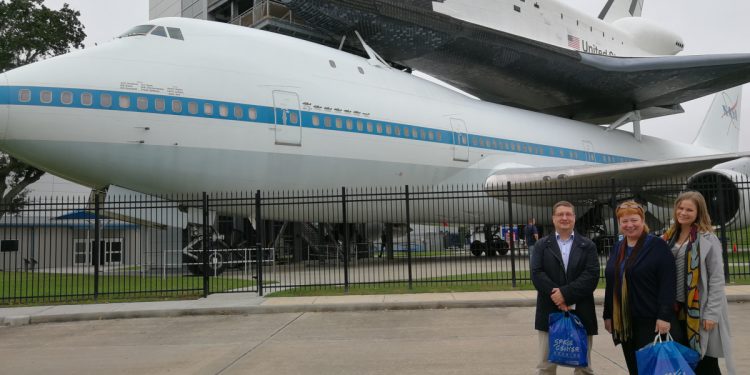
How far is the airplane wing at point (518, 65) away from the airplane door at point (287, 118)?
7570 millimetres

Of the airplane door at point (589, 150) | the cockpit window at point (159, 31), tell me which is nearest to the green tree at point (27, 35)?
the cockpit window at point (159, 31)

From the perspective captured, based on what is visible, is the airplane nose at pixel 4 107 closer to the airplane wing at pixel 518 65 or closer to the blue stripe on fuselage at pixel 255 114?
the blue stripe on fuselage at pixel 255 114

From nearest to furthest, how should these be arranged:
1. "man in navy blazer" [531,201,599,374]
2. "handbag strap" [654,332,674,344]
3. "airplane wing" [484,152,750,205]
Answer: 1. "handbag strap" [654,332,674,344]
2. "man in navy blazer" [531,201,599,374]
3. "airplane wing" [484,152,750,205]

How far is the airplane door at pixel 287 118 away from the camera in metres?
13.2

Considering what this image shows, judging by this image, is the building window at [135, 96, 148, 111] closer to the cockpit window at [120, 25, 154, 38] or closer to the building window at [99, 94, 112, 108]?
the building window at [99, 94, 112, 108]

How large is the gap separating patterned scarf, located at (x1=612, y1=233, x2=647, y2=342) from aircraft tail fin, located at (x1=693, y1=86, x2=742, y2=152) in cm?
3168

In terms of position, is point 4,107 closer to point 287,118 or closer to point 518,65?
point 287,118

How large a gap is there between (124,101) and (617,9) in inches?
1279

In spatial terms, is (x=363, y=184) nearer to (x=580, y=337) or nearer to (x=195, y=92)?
(x=195, y=92)

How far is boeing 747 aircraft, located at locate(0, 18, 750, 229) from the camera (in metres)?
11.1

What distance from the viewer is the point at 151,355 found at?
6.09m

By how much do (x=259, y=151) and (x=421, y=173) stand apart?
5.15m

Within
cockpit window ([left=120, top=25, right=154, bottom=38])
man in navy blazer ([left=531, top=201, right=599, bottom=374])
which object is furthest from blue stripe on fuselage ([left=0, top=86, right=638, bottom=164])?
man in navy blazer ([left=531, top=201, right=599, bottom=374])

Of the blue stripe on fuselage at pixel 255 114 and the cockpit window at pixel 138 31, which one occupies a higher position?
the cockpit window at pixel 138 31
